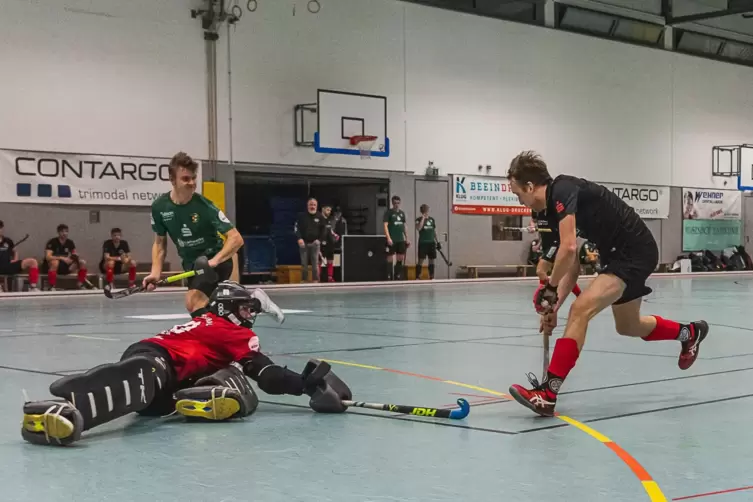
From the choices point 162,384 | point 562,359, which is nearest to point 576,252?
point 562,359

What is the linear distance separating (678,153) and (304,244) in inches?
677

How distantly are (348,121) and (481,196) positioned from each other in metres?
5.86

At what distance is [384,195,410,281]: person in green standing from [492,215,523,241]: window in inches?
179

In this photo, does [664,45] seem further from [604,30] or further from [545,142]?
[545,142]

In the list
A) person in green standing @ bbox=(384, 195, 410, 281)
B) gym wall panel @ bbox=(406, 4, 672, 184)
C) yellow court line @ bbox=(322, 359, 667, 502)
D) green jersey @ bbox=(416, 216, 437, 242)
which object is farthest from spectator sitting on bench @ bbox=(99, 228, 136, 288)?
yellow court line @ bbox=(322, 359, 667, 502)

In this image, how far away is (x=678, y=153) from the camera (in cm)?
3450

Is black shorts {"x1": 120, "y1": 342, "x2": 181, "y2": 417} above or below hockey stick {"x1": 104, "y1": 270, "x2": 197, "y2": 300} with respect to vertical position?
below

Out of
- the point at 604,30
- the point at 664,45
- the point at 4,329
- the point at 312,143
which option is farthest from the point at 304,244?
the point at 664,45

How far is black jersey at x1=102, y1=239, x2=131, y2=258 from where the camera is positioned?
70.4ft

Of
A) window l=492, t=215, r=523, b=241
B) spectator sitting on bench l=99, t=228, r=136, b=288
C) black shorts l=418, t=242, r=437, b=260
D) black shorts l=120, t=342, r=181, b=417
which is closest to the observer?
black shorts l=120, t=342, r=181, b=417

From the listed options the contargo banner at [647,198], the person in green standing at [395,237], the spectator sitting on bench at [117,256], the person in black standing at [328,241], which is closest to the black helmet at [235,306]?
the spectator sitting on bench at [117,256]

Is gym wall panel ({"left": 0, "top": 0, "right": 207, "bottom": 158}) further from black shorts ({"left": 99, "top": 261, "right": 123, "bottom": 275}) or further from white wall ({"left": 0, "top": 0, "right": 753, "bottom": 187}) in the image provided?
black shorts ({"left": 99, "top": 261, "right": 123, "bottom": 275})

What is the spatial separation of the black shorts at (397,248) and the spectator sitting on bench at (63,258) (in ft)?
27.1

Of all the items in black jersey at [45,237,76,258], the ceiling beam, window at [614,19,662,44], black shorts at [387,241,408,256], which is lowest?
black shorts at [387,241,408,256]
